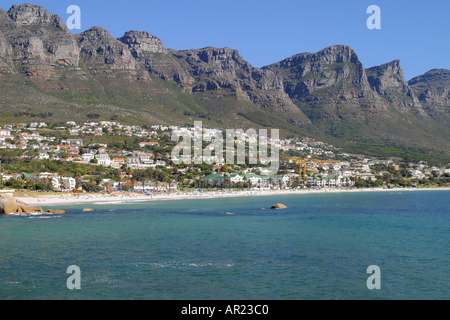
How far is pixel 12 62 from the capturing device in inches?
5797

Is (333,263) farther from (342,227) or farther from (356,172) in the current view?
(356,172)

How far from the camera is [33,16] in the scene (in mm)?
165750

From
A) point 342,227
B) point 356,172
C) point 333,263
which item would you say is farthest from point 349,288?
point 356,172

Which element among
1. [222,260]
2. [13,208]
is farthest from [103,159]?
[222,260]

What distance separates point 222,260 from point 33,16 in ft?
577

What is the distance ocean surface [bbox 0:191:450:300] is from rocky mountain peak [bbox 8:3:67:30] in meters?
155

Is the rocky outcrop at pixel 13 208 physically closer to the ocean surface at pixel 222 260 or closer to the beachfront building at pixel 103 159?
the ocean surface at pixel 222 260

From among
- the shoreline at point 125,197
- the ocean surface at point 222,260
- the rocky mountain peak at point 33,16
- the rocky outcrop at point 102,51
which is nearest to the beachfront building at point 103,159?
the shoreline at point 125,197

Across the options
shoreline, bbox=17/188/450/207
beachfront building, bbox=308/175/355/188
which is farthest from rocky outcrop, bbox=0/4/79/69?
beachfront building, bbox=308/175/355/188

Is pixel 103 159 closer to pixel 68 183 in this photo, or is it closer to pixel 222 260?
pixel 68 183

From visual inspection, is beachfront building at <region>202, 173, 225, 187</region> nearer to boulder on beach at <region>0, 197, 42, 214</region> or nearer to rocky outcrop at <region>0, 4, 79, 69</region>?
boulder on beach at <region>0, 197, 42, 214</region>

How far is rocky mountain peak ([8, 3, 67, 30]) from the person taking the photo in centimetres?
16238
